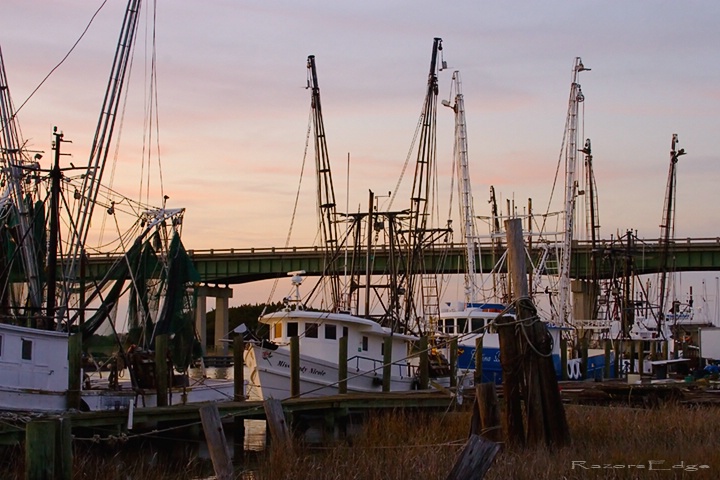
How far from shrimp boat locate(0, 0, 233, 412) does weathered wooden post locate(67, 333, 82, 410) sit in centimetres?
3

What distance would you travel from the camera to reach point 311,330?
116 feet

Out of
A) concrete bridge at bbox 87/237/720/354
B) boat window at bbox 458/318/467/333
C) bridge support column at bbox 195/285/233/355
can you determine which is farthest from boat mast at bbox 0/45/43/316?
bridge support column at bbox 195/285/233/355

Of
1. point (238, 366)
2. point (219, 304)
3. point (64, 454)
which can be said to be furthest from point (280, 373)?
point (219, 304)

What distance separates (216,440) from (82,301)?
61.1 feet

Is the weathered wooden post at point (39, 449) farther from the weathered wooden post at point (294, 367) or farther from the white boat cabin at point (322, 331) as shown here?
the white boat cabin at point (322, 331)

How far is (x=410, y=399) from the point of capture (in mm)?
28531

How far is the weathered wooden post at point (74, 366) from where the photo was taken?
24.3m

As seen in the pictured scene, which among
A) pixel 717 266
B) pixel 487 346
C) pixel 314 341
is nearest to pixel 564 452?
pixel 314 341

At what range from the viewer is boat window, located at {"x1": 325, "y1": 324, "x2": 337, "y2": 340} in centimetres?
3541

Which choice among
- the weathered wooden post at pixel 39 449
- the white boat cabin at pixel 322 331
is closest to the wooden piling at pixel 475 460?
the weathered wooden post at pixel 39 449

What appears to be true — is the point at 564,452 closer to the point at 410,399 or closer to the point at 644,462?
the point at 644,462

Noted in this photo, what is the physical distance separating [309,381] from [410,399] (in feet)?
18.7

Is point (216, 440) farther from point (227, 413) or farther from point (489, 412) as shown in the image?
point (227, 413)

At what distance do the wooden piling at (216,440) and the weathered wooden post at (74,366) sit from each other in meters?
9.11
